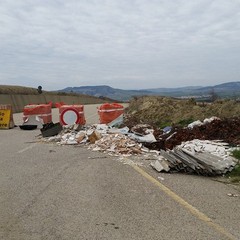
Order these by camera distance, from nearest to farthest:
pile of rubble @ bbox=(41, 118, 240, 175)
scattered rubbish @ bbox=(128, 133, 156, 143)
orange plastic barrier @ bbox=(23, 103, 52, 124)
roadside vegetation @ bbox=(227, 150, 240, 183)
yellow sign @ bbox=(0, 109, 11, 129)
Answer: roadside vegetation @ bbox=(227, 150, 240, 183)
pile of rubble @ bbox=(41, 118, 240, 175)
scattered rubbish @ bbox=(128, 133, 156, 143)
orange plastic barrier @ bbox=(23, 103, 52, 124)
yellow sign @ bbox=(0, 109, 11, 129)

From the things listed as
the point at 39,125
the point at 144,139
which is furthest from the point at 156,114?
the point at 144,139

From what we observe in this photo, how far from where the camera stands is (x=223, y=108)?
795 inches

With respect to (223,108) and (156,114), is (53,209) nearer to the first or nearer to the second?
(223,108)

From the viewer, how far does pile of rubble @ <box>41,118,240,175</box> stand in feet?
28.9

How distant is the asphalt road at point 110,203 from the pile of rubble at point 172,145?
1.40 feet

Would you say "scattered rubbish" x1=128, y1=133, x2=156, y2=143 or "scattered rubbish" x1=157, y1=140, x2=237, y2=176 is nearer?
"scattered rubbish" x1=157, y1=140, x2=237, y2=176

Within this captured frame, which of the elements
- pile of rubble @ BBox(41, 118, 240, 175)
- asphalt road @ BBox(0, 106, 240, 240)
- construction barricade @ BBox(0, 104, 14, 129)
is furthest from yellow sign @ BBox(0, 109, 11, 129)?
asphalt road @ BBox(0, 106, 240, 240)

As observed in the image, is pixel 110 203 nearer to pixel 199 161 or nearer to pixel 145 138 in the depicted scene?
pixel 199 161

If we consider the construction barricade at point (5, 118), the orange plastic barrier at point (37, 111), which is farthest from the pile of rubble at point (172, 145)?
the construction barricade at point (5, 118)

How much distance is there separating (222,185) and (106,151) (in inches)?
184

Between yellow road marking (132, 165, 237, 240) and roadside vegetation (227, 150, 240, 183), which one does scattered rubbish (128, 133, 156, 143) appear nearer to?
roadside vegetation (227, 150, 240, 183)

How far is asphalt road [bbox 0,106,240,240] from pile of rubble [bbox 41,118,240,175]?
43 cm

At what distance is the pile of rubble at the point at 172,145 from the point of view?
8.80 m

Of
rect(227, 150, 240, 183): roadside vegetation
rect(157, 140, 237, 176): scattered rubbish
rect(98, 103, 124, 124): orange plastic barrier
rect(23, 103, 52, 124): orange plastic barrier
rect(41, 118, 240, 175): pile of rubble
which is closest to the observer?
rect(227, 150, 240, 183): roadside vegetation
